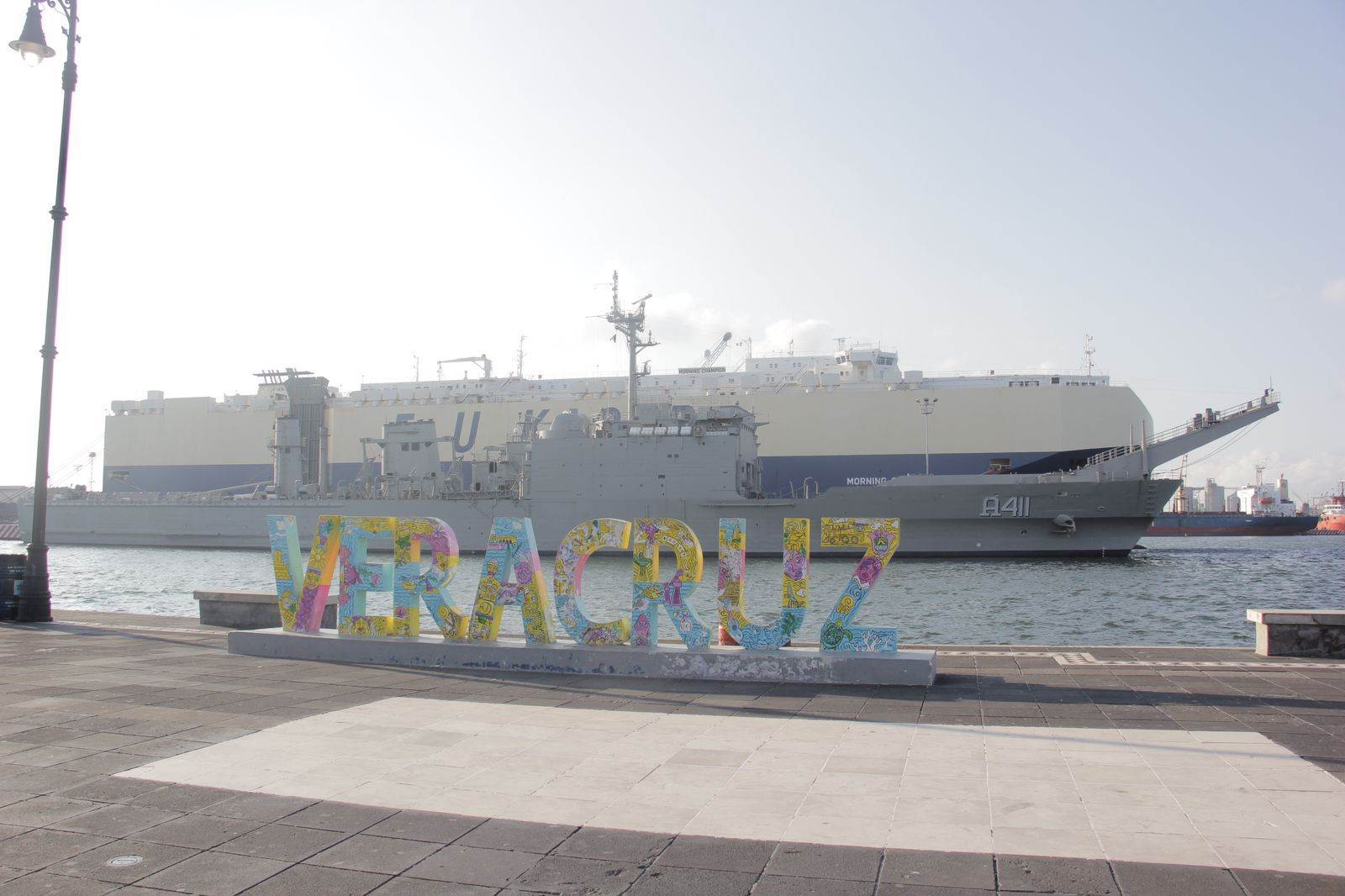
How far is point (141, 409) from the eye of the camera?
67.4 metres

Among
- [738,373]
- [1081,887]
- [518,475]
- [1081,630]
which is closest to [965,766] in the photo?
[1081,887]

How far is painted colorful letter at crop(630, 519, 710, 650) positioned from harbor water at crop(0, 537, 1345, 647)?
3.66m

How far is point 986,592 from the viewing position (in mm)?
24062

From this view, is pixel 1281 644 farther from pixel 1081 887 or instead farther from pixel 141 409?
pixel 141 409

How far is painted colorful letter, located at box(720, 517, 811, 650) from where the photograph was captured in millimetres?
7863

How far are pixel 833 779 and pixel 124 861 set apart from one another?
316cm

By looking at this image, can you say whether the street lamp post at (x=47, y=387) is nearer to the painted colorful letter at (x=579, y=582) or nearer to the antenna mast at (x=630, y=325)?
the painted colorful letter at (x=579, y=582)

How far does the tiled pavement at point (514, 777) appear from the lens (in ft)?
11.6

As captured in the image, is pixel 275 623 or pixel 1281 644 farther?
pixel 275 623

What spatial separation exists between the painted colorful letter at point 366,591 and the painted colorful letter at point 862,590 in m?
3.96

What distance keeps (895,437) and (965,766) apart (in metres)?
50.2

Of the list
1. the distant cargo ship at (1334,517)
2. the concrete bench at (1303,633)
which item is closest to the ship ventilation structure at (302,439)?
the concrete bench at (1303,633)

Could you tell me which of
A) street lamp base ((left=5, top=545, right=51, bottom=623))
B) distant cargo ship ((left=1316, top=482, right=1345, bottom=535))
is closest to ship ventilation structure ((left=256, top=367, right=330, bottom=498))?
street lamp base ((left=5, top=545, right=51, bottom=623))

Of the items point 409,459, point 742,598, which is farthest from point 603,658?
point 409,459
